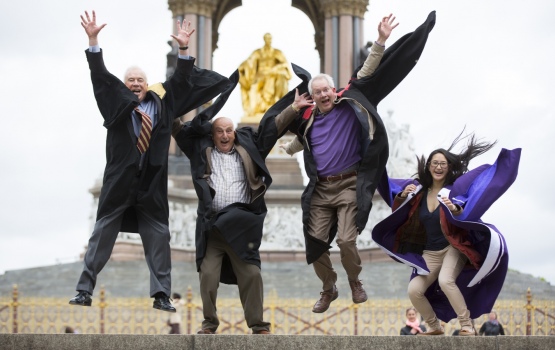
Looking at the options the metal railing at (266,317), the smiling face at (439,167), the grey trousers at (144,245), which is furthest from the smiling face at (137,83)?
the metal railing at (266,317)

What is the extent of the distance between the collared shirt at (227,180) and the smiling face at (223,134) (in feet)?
0.16

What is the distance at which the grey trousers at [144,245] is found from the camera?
1113 centimetres

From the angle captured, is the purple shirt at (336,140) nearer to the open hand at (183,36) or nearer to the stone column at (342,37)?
the open hand at (183,36)

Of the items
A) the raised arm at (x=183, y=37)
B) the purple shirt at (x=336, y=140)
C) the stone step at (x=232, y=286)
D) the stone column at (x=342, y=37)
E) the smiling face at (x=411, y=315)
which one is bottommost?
the smiling face at (x=411, y=315)

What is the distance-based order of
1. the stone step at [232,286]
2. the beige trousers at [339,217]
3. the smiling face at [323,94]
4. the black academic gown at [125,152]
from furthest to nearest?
the stone step at [232,286] → the smiling face at [323,94] → the beige trousers at [339,217] → the black academic gown at [125,152]

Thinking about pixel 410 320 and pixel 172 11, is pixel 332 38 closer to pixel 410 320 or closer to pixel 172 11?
pixel 172 11

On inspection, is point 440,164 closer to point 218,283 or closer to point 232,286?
point 218,283

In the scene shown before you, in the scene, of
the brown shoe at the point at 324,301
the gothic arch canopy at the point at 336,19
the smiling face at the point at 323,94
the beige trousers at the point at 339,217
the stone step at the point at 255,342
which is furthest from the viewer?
the gothic arch canopy at the point at 336,19

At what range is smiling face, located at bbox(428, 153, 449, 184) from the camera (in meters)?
11.4

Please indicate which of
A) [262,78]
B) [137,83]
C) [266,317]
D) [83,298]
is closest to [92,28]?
[137,83]

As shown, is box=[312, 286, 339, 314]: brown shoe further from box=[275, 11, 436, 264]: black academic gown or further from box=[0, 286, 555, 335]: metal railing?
box=[0, 286, 555, 335]: metal railing

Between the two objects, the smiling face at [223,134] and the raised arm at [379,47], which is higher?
the raised arm at [379,47]

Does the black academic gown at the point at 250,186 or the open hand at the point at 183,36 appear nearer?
the black academic gown at the point at 250,186

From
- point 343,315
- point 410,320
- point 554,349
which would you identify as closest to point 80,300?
point 554,349
